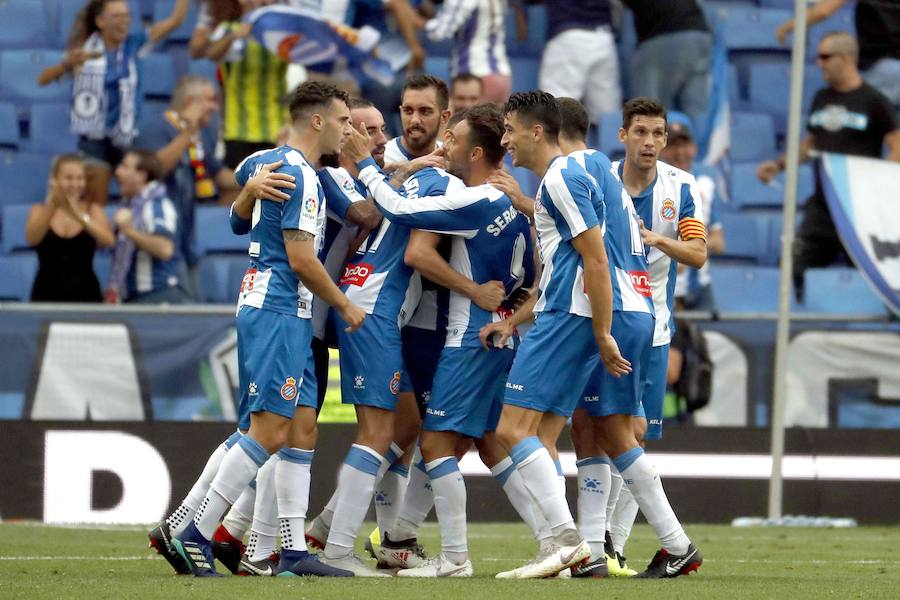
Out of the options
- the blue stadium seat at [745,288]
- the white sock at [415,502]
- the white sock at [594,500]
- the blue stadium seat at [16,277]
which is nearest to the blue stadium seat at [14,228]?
the blue stadium seat at [16,277]

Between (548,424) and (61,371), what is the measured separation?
4.87m

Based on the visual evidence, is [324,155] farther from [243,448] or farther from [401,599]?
[401,599]

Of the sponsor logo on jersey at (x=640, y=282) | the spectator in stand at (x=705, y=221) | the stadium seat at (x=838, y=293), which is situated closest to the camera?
the sponsor logo on jersey at (x=640, y=282)

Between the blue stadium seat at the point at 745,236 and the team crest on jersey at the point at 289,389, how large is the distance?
26.1 ft

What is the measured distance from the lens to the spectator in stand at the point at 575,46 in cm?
1400

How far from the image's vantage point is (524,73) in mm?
15102

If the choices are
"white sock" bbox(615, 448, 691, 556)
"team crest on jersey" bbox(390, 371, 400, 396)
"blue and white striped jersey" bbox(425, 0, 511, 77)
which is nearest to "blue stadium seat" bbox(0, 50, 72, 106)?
"blue and white striped jersey" bbox(425, 0, 511, 77)

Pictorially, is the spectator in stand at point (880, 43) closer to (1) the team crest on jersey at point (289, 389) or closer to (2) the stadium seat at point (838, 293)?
(2) the stadium seat at point (838, 293)

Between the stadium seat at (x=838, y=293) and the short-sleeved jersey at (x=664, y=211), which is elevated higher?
the short-sleeved jersey at (x=664, y=211)

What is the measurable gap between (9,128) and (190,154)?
2214mm

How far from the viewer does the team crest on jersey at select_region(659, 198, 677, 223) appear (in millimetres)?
8172

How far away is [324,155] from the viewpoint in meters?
7.74

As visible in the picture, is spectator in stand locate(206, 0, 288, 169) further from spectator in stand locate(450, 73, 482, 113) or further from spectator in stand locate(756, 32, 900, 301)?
spectator in stand locate(756, 32, 900, 301)

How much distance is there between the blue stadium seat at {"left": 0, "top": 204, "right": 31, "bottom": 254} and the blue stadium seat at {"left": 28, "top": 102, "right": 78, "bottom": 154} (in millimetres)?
1201
